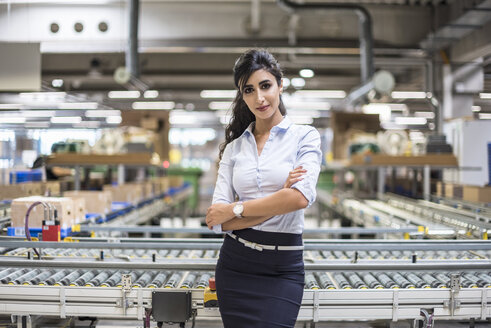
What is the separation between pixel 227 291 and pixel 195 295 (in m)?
0.60

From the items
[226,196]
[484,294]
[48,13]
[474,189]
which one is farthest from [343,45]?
[226,196]

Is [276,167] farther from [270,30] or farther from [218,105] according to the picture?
[218,105]

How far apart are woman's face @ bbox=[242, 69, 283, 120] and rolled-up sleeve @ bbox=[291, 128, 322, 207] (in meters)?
0.16

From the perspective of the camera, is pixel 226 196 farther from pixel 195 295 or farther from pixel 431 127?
pixel 431 127

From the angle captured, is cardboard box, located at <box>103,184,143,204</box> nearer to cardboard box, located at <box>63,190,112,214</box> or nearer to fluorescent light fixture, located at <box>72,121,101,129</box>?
cardboard box, located at <box>63,190,112,214</box>

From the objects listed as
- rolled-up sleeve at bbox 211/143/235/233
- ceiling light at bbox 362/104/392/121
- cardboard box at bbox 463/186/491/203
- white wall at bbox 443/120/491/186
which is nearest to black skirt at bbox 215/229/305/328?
rolled-up sleeve at bbox 211/143/235/233

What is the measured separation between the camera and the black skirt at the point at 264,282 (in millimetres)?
1535

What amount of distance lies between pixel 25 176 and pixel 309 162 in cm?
336

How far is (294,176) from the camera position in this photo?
1.48 metres

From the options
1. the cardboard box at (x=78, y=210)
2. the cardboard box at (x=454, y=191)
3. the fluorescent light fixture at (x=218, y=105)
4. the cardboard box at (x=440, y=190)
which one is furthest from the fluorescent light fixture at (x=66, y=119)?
the cardboard box at (x=454, y=191)

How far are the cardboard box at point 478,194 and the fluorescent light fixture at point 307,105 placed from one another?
10380mm

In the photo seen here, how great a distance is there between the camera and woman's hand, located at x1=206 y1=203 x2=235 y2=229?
5.07ft

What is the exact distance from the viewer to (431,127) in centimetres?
909

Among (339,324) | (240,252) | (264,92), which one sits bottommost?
(339,324)
